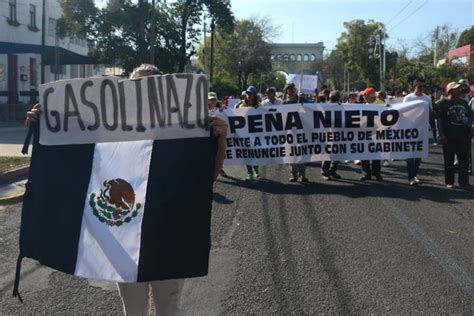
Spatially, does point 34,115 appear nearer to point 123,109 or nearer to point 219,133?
point 123,109

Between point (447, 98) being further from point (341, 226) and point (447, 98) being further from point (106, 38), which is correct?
point (106, 38)

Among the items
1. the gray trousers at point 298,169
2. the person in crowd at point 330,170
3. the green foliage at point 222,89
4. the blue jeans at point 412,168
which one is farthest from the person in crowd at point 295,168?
the green foliage at point 222,89

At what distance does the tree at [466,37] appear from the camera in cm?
7138

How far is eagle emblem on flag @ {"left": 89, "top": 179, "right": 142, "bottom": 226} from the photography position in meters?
2.82

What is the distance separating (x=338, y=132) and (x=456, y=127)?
206 centimetres

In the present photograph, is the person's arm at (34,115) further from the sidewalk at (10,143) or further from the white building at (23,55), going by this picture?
the white building at (23,55)

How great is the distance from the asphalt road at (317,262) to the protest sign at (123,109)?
172cm

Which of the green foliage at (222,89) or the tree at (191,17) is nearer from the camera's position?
the tree at (191,17)

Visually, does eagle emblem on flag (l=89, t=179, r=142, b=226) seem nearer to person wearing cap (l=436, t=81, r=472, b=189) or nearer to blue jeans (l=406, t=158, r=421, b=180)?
person wearing cap (l=436, t=81, r=472, b=189)

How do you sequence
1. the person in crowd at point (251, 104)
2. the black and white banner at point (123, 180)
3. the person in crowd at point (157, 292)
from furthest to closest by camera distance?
the person in crowd at point (251, 104) < the person in crowd at point (157, 292) < the black and white banner at point (123, 180)

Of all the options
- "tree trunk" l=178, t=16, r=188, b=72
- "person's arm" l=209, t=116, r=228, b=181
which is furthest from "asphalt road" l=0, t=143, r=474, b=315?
"tree trunk" l=178, t=16, r=188, b=72

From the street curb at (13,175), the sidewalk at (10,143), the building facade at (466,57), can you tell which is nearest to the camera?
the street curb at (13,175)

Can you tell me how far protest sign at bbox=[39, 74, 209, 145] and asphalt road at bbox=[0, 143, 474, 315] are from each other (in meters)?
1.72

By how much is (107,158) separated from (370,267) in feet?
10.1
